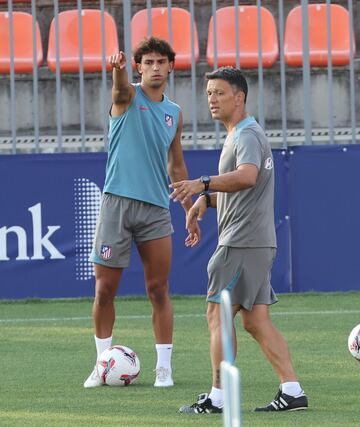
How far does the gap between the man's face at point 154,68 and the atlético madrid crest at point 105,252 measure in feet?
3.12

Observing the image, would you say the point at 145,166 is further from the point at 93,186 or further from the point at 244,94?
the point at 93,186

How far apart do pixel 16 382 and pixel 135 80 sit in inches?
249

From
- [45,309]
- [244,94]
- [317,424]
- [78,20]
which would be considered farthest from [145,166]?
[78,20]

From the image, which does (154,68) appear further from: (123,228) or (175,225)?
(175,225)

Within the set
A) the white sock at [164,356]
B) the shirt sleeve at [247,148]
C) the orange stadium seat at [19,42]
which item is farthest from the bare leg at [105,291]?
the orange stadium seat at [19,42]

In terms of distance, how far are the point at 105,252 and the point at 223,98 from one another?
5.12 feet

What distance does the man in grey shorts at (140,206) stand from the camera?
717 centimetres

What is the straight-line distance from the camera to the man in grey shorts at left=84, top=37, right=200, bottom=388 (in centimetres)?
717

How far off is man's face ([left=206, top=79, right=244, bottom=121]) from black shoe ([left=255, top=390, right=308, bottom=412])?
1.36 metres

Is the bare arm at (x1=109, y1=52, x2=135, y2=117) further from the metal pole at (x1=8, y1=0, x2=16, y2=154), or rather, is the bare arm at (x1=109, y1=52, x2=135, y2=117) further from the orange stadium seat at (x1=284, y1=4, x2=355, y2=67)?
the orange stadium seat at (x1=284, y1=4, x2=355, y2=67)

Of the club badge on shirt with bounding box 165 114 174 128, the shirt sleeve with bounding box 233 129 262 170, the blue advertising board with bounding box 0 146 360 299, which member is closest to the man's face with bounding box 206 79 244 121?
the shirt sleeve with bounding box 233 129 262 170

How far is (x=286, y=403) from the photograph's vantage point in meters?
6.05

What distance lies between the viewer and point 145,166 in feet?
23.7

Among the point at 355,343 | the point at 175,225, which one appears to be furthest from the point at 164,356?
the point at 175,225
